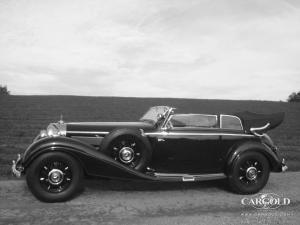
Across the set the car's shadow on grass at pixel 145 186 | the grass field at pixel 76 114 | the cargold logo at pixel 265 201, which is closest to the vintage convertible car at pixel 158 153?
the cargold logo at pixel 265 201

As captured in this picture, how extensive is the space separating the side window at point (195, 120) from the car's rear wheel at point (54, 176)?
6.82 feet

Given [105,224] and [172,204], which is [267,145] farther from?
[105,224]

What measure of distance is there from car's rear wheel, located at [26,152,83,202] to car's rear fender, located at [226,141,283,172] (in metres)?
2.66

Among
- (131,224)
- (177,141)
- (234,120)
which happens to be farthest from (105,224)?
(234,120)

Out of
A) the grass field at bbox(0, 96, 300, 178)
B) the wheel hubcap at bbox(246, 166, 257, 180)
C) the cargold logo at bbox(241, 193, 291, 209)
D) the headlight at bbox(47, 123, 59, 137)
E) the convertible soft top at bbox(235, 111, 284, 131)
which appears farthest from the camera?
the grass field at bbox(0, 96, 300, 178)

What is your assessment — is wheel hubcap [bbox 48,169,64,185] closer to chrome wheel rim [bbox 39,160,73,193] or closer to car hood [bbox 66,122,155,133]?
chrome wheel rim [bbox 39,160,73,193]

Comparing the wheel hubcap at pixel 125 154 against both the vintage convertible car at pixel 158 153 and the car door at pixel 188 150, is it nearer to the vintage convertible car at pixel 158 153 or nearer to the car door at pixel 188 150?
the vintage convertible car at pixel 158 153

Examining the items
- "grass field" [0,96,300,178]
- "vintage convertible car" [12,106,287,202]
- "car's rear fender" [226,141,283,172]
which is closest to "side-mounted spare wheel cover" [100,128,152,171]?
"vintage convertible car" [12,106,287,202]

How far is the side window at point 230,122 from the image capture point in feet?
21.7

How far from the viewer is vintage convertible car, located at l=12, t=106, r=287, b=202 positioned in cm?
536

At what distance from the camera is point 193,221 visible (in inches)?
183

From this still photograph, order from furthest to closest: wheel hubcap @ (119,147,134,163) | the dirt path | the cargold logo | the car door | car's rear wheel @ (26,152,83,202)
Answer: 1. the car door
2. wheel hubcap @ (119,147,134,163)
3. the cargold logo
4. car's rear wheel @ (26,152,83,202)
5. the dirt path

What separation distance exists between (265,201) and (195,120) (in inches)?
74.7

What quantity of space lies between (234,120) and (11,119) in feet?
58.3
